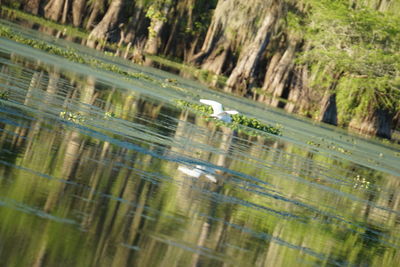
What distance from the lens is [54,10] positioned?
63000 mm

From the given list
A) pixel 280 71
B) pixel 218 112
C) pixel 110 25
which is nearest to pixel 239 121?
pixel 218 112

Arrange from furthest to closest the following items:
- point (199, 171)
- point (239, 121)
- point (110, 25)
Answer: point (110, 25)
point (239, 121)
point (199, 171)

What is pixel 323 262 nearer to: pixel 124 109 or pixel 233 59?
pixel 124 109

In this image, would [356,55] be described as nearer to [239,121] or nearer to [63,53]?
[63,53]

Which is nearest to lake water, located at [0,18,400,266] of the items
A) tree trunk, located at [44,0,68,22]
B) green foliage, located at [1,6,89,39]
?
green foliage, located at [1,6,89,39]

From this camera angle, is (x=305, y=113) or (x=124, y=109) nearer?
(x=124, y=109)

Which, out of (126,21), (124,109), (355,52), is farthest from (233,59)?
(124,109)

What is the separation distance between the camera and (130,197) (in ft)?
29.9

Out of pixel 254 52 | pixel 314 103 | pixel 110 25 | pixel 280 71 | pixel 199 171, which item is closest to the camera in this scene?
pixel 199 171

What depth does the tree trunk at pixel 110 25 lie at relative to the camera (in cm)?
5731

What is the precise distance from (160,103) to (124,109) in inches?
213

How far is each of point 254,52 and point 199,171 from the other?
42187mm

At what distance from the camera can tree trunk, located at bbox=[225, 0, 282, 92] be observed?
52969 mm

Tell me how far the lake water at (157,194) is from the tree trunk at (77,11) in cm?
4266
